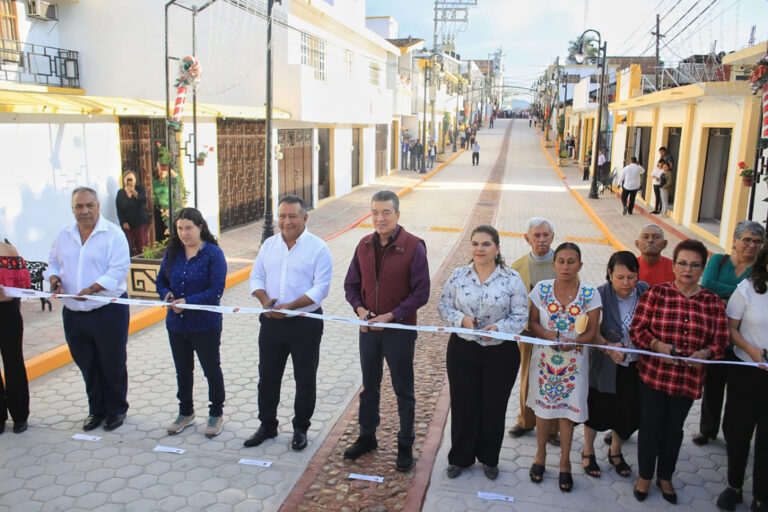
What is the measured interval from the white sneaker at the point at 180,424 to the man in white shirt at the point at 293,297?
65cm

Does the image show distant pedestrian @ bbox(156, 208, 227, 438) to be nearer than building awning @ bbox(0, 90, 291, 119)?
Yes

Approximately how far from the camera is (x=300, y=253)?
4727 mm

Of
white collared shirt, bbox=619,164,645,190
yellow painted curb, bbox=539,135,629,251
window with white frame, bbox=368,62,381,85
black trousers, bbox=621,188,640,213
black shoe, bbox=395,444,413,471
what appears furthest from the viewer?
window with white frame, bbox=368,62,381,85

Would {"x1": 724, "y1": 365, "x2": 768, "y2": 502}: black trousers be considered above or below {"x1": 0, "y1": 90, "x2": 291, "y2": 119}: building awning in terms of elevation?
below

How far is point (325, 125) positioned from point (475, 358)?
19.2 metres

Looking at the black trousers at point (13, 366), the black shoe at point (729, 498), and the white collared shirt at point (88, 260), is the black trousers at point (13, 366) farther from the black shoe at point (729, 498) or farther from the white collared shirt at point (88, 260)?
the black shoe at point (729, 498)

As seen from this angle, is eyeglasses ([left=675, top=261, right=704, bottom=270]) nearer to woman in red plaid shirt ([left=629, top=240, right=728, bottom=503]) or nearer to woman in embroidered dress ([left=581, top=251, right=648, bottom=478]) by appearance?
woman in red plaid shirt ([left=629, top=240, right=728, bottom=503])

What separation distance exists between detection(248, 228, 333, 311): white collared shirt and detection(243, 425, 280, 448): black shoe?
3.61ft

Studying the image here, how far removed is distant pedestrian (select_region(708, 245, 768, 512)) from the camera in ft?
13.1

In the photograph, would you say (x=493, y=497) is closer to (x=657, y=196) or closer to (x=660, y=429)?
(x=660, y=429)

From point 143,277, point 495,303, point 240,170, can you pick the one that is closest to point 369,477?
point 495,303

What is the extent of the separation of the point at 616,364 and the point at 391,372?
1633mm

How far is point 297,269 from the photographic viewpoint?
15.5 ft

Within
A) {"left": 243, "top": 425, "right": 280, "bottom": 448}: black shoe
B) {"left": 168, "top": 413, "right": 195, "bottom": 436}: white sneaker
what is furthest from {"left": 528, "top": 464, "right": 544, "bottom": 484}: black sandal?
{"left": 168, "top": 413, "right": 195, "bottom": 436}: white sneaker
